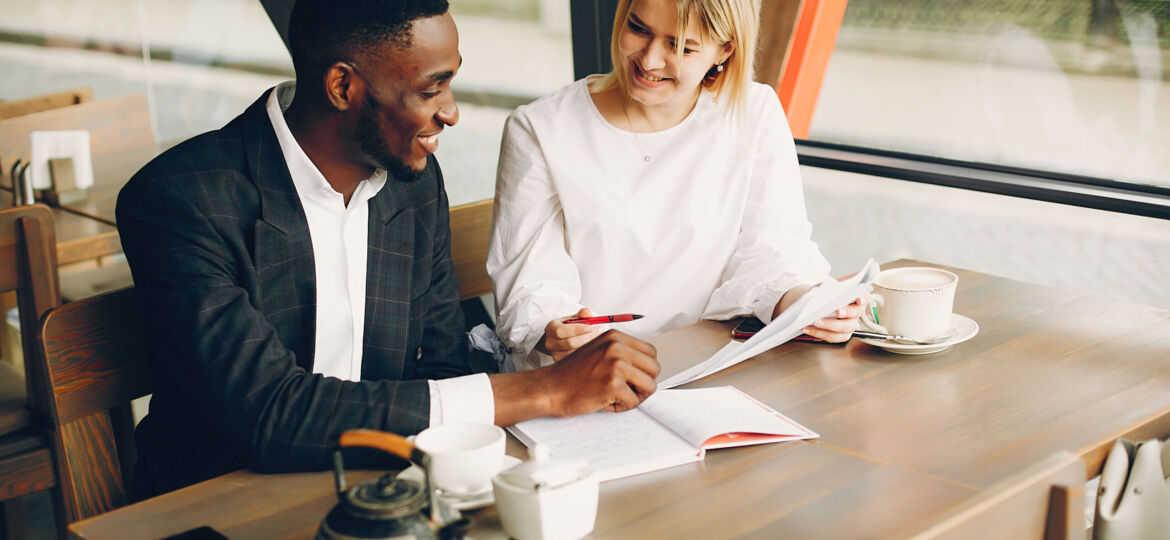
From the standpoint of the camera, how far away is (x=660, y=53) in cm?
190

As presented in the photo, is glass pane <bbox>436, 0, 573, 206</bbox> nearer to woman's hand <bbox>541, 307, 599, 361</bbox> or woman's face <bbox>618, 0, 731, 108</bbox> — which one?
woman's face <bbox>618, 0, 731, 108</bbox>

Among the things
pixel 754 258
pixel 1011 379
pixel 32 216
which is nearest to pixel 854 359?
pixel 1011 379

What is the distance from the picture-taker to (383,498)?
0.91m

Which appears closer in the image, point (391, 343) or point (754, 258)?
point (391, 343)

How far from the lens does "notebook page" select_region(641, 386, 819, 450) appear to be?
129cm

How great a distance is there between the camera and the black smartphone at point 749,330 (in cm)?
169

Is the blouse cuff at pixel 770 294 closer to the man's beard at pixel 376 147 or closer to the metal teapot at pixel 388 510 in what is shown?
the man's beard at pixel 376 147

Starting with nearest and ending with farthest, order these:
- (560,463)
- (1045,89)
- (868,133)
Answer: (560,463)
(1045,89)
(868,133)

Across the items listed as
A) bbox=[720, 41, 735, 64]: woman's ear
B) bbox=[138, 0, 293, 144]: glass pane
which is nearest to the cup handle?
bbox=[720, 41, 735, 64]: woman's ear

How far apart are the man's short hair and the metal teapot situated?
2.48ft

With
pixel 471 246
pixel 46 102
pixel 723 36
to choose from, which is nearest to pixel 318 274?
pixel 471 246

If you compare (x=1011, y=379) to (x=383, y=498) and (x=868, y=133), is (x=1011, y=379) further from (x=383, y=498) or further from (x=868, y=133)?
(x=868, y=133)

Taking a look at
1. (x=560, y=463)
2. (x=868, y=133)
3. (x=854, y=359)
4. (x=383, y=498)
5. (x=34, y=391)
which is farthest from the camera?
(x=868, y=133)

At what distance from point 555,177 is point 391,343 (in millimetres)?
487
